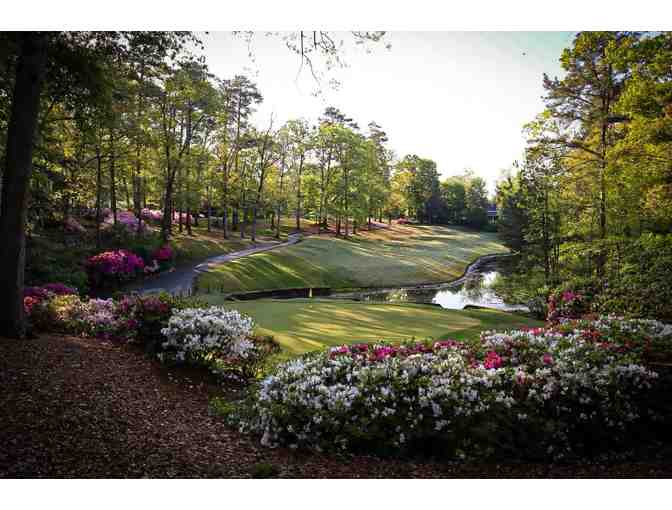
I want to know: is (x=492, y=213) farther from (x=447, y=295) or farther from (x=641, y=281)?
(x=641, y=281)

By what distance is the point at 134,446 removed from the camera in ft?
10.9

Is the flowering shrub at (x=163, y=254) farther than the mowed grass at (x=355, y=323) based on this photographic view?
Yes

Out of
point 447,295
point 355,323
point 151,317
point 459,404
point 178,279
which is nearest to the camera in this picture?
point 459,404

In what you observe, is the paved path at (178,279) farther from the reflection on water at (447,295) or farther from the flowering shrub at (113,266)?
the reflection on water at (447,295)

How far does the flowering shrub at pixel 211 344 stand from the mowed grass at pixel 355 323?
96 centimetres

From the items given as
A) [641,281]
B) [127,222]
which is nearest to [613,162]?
[641,281]

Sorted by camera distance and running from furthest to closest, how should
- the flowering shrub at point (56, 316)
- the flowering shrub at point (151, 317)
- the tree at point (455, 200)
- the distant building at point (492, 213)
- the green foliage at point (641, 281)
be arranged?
the tree at point (455, 200) → the distant building at point (492, 213) → the flowering shrub at point (56, 316) → the green foliage at point (641, 281) → the flowering shrub at point (151, 317)

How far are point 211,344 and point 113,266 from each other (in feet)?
33.0

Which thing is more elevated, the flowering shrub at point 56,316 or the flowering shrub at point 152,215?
the flowering shrub at point 152,215

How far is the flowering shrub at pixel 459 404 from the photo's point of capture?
342 centimetres

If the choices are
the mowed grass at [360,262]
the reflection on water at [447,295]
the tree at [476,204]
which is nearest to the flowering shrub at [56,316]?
the mowed grass at [360,262]

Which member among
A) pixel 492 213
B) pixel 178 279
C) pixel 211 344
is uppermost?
pixel 492 213

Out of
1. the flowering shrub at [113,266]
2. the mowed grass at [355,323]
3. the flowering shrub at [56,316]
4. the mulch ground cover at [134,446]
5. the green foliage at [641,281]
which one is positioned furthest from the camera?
the flowering shrub at [113,266]
